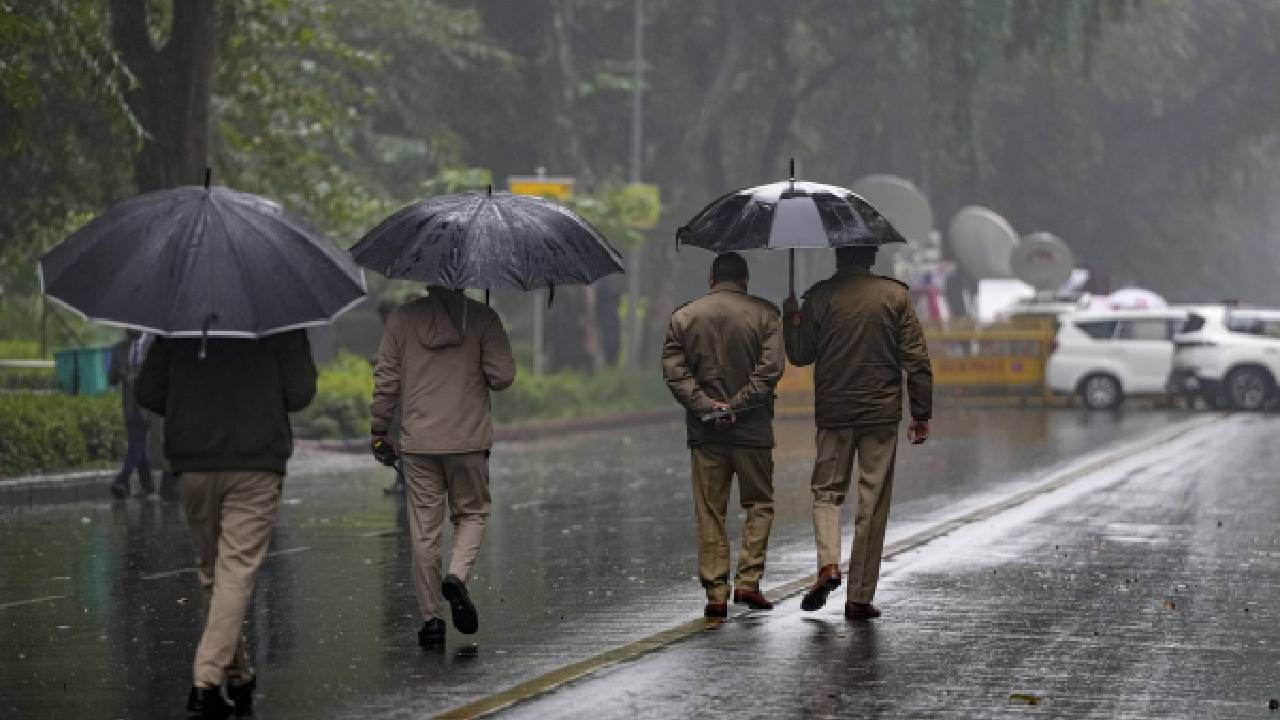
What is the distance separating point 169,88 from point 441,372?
13.4m

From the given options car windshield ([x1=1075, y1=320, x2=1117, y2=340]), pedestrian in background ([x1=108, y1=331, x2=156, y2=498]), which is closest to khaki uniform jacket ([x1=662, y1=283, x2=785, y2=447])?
pedestrian in background ([x1=108, y1=331, x2=156, y2=498])

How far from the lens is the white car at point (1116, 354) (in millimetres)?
39375

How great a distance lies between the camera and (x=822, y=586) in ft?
37.1

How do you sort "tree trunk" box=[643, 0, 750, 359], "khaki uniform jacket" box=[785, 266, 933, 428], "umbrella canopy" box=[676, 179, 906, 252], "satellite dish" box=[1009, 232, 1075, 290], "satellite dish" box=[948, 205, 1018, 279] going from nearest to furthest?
"khaki uniform jacket" box=[785, 266, 933, 428]
"umbrella canopy" box=[676, 179, 906, 252]
"tree trunk" box=[643, 0, 750, 359]
"satellite dish" box=[1009, 232, 1075, 290]
"satellite dish" box=[948, 205, 1018, 279]

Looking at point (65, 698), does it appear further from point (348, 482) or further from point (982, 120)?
point (982, 120)

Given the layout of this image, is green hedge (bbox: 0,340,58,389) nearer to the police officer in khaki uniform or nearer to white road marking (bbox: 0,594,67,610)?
white road marking (bbox: 0,594,67,610)

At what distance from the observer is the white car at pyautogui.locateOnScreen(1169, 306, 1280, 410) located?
38.3m

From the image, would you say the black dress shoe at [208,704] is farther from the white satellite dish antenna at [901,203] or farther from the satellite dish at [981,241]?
the satellite dish at [981,241]

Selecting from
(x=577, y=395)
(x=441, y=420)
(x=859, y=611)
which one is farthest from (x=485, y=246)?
(x=577, y=395)

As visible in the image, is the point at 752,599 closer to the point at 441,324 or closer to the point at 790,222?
the point at 790,222

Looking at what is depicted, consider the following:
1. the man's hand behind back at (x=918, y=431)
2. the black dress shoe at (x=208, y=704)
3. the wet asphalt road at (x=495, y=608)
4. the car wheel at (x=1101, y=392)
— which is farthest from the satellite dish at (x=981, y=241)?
the black dress shoe at (x=208, y=704)

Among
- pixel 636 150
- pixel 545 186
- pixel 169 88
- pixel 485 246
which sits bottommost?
pixel 485 246

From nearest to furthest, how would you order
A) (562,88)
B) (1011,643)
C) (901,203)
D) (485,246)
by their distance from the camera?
(485,246) → (1011,643) → (562,88) → (901,203)

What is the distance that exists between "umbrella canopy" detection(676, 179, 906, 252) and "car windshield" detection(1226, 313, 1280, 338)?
28.4 metres
